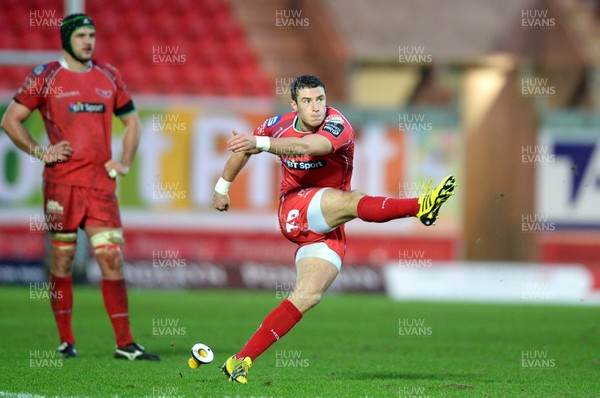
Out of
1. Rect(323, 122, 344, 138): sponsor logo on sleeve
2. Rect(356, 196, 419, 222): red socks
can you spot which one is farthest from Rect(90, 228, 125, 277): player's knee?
Rect(356, 196, 419, 222): red socks

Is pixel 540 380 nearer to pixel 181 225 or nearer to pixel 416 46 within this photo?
pixel 181 225

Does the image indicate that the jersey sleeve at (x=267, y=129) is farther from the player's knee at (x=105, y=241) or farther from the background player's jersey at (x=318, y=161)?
the player's knee at (x=105, y=241)

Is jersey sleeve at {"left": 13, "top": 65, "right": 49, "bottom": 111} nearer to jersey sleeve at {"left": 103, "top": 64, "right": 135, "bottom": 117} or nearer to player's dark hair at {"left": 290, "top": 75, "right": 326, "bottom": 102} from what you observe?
jersey sleeve at {"left": 103, "top": 64, "right": 135, "bottom": 117}

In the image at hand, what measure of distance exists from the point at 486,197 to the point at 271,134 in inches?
541

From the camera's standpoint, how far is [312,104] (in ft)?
24.4

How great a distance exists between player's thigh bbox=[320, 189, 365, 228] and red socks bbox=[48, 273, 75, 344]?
2571 mm

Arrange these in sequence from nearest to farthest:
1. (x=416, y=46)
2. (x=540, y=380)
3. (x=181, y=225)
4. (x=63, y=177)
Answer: (x=540, y=380)
(x=63, y=177)
(x=181, y=225)
(x=416, y=46)

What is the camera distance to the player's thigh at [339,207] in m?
7.46

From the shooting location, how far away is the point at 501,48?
69.2ft

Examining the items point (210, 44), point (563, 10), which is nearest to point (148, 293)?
point (210, 44)

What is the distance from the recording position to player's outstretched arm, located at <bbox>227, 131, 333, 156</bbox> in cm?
680

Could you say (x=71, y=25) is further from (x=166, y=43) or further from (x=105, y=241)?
(x=166, y=43)

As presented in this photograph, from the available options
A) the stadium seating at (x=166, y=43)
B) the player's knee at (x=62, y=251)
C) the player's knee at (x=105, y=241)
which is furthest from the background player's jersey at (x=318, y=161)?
the stadium seating at (x=166, y=43)

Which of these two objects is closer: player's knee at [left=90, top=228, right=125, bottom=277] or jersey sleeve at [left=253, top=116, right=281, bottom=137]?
jersey sleeve at [left=253, top=116, right=281, bottom=137]
